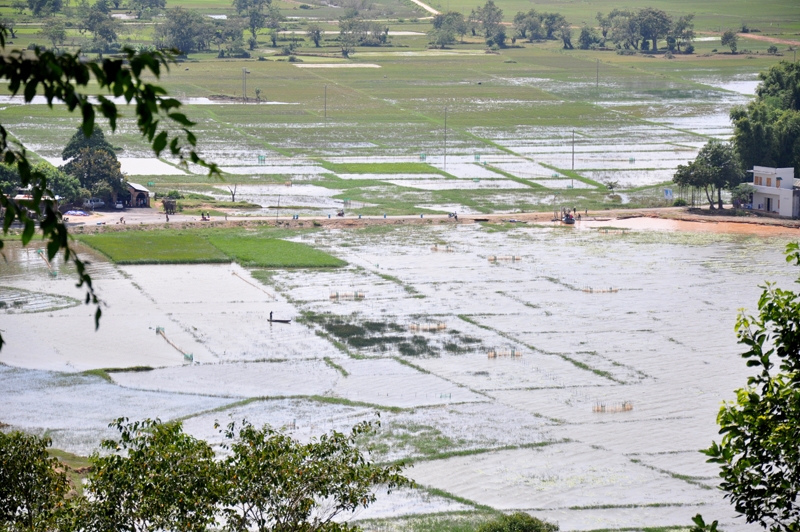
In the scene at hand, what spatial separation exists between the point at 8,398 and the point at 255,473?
2216cm

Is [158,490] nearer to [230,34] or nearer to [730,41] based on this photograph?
[230,34]

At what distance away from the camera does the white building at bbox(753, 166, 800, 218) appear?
227ft

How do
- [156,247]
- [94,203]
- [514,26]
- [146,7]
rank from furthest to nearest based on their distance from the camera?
1. [146,7]
2. [514,26]
3. [94,203]
4. [156,247]

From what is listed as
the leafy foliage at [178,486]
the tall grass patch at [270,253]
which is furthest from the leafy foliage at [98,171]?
the leafy foliage at [178,486]

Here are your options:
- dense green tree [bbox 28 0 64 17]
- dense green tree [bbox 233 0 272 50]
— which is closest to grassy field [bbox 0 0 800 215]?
dense green tree [bbox 233 0 272 50]

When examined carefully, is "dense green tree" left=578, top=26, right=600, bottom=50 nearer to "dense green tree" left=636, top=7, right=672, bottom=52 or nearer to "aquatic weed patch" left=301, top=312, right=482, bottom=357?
"dense green tree" left=636, top=7, right=672, bottom=52

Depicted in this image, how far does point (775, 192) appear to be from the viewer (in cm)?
7025

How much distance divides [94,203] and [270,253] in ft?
52.9

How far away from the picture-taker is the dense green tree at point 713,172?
7106cm

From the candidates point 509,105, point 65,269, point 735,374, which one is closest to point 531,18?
point 509,105

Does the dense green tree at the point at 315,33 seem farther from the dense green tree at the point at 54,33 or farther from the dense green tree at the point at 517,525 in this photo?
the dense green tree at the point at 517,525

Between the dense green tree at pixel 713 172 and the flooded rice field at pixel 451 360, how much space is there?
39.6ft

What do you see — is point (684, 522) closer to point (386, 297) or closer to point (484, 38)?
point (386, 297)

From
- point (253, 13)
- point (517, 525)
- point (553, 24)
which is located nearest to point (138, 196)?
point (517, 525)
